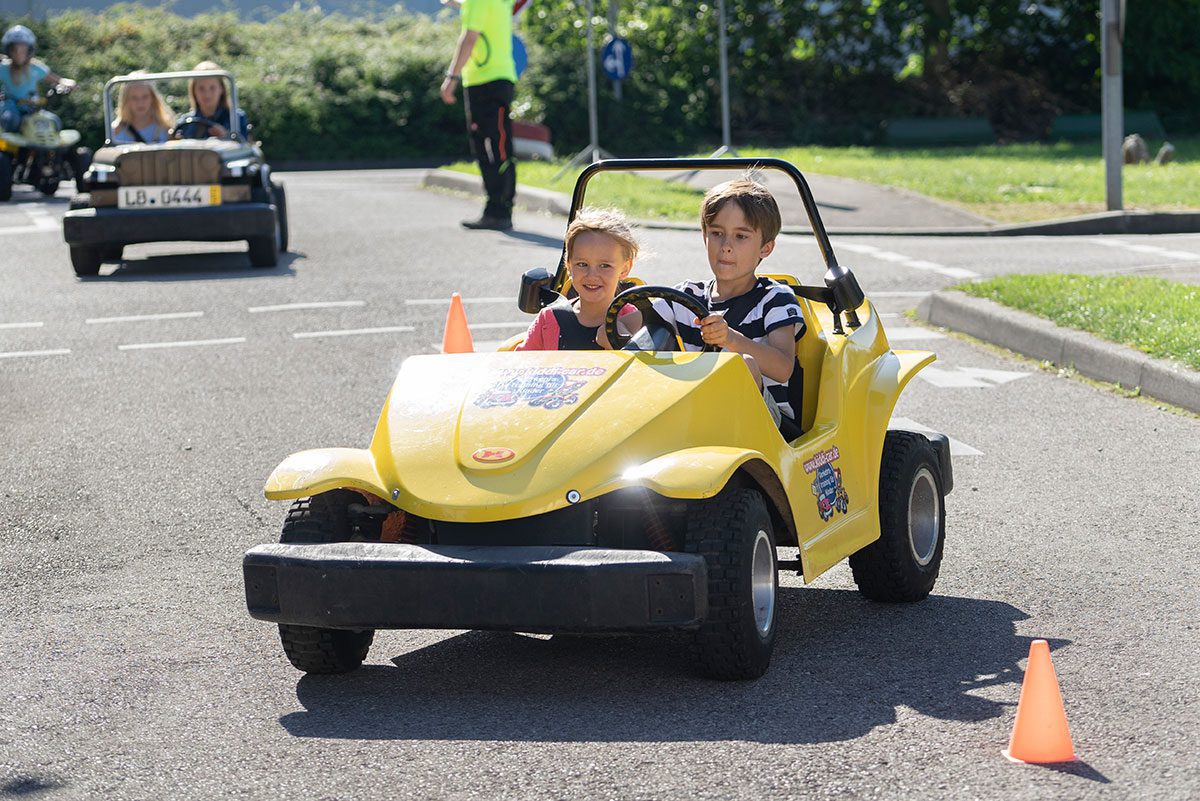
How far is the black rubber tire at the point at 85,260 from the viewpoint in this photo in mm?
14633

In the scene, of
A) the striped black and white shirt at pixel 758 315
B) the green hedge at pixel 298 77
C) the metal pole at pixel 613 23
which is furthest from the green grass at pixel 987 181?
the striped black and white shirt at pixel 758 315

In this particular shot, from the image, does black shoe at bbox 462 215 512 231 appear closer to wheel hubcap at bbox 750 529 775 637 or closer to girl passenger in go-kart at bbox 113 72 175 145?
girl passenger in go-kart at bbox 113 72 175 145

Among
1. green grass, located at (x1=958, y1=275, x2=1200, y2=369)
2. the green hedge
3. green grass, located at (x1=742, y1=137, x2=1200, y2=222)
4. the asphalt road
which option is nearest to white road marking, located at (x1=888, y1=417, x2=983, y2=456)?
the asphalt road

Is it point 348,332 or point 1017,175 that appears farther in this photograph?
point 1017,175

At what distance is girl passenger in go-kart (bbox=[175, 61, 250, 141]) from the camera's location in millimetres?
15773

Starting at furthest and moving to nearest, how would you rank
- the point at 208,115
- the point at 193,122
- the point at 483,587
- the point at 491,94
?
the point at 491,94, the point at 208,115, the point at 193,122, the point at 483,587

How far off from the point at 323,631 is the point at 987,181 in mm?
17567

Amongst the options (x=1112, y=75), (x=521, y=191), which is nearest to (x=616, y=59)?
(x=521, y=191)

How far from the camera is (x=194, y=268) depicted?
49.9ft

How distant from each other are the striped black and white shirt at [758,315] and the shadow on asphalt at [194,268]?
9140 mm

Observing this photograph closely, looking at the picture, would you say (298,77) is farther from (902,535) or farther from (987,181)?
(902,535)

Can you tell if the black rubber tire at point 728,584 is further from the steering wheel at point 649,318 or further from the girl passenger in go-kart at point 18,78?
the girl passenger in go-kart at point 18,78

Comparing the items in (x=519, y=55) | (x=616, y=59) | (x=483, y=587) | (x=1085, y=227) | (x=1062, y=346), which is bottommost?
(x=1062, y=346)

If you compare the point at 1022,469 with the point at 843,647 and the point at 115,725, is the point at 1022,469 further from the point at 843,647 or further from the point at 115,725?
the point at 115,725
